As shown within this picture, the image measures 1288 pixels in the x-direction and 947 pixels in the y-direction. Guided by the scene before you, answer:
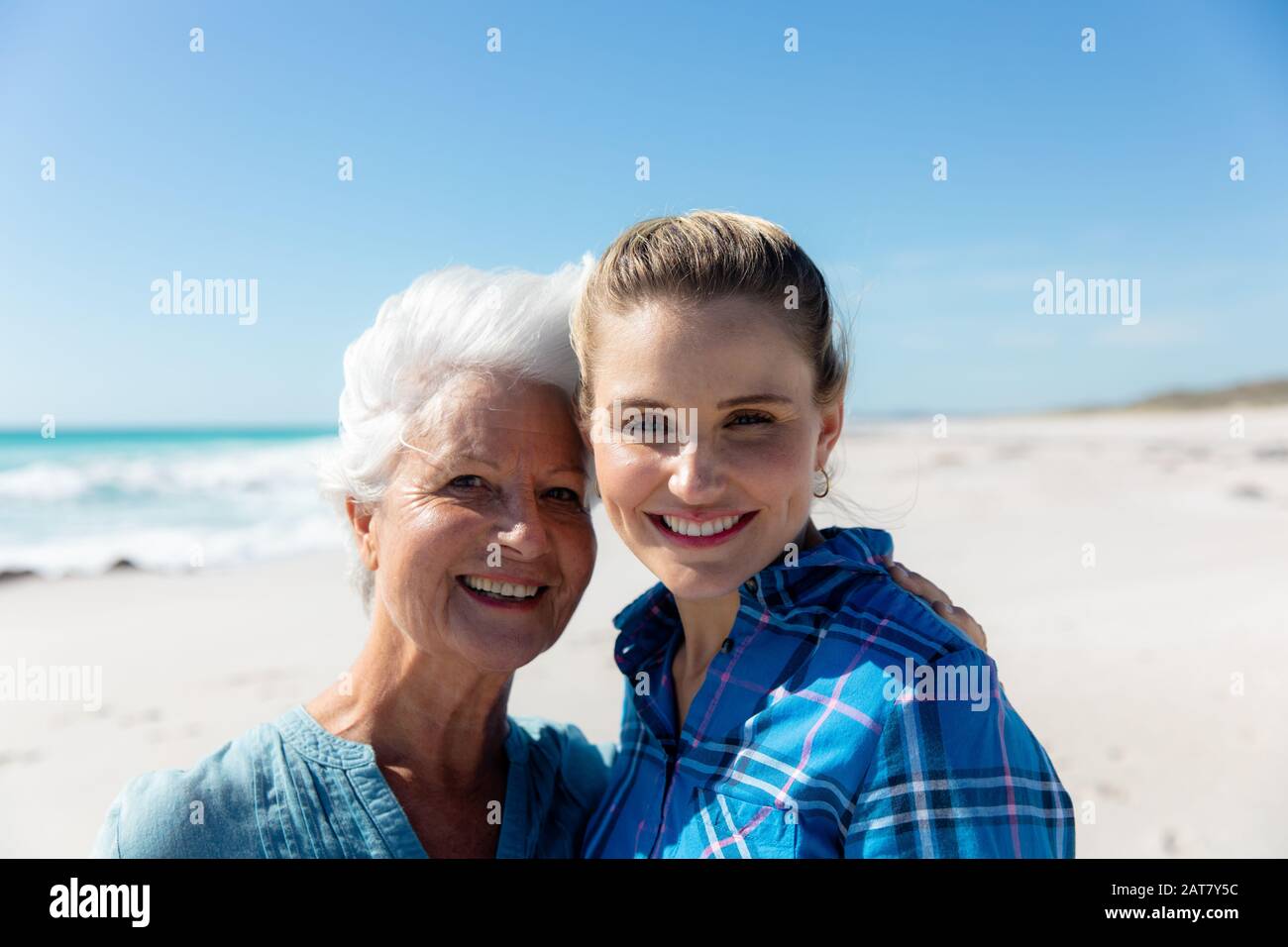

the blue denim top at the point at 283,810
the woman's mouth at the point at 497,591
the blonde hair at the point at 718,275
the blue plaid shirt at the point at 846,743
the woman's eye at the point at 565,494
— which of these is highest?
the blonde hair at the point at 718,275

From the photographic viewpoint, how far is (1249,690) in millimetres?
7125

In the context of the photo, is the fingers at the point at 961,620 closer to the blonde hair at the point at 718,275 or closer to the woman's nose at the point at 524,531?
the blonde hair at the point at 718,275

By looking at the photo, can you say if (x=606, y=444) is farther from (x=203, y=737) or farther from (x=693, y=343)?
(x=203, y=737)

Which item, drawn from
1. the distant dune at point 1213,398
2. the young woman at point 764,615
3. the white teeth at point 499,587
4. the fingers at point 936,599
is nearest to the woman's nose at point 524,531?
the white teeth at point 499,587

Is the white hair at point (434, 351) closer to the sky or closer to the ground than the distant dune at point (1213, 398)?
closer to the ground

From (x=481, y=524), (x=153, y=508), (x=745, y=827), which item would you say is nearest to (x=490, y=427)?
(x=481, y=524)

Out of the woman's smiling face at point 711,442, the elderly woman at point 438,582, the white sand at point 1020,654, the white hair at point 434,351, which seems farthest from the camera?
the white sand at point 1020,654

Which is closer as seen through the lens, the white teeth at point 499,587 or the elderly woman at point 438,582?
the elderly woman at point 438,582

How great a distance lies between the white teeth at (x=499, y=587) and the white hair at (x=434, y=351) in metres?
0.36

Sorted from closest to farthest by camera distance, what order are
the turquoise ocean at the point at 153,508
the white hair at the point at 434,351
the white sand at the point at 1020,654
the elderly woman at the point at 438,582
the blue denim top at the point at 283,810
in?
the blue denim top at the point at 283,810, the elderly woman at the point at 438,582, the white hair at the point at 434,351, the white sand at the point at 1020,654, the turquoise ocean at the point at 153,508

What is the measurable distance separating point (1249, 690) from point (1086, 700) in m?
1.22

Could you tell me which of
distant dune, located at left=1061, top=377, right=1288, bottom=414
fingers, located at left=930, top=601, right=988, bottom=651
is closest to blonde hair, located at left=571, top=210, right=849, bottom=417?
fingers, located at left=930, top=601, right=988, bottom=651

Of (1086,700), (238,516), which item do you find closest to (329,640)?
(1086,700)

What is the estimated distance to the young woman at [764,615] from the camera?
1848 millimetres
